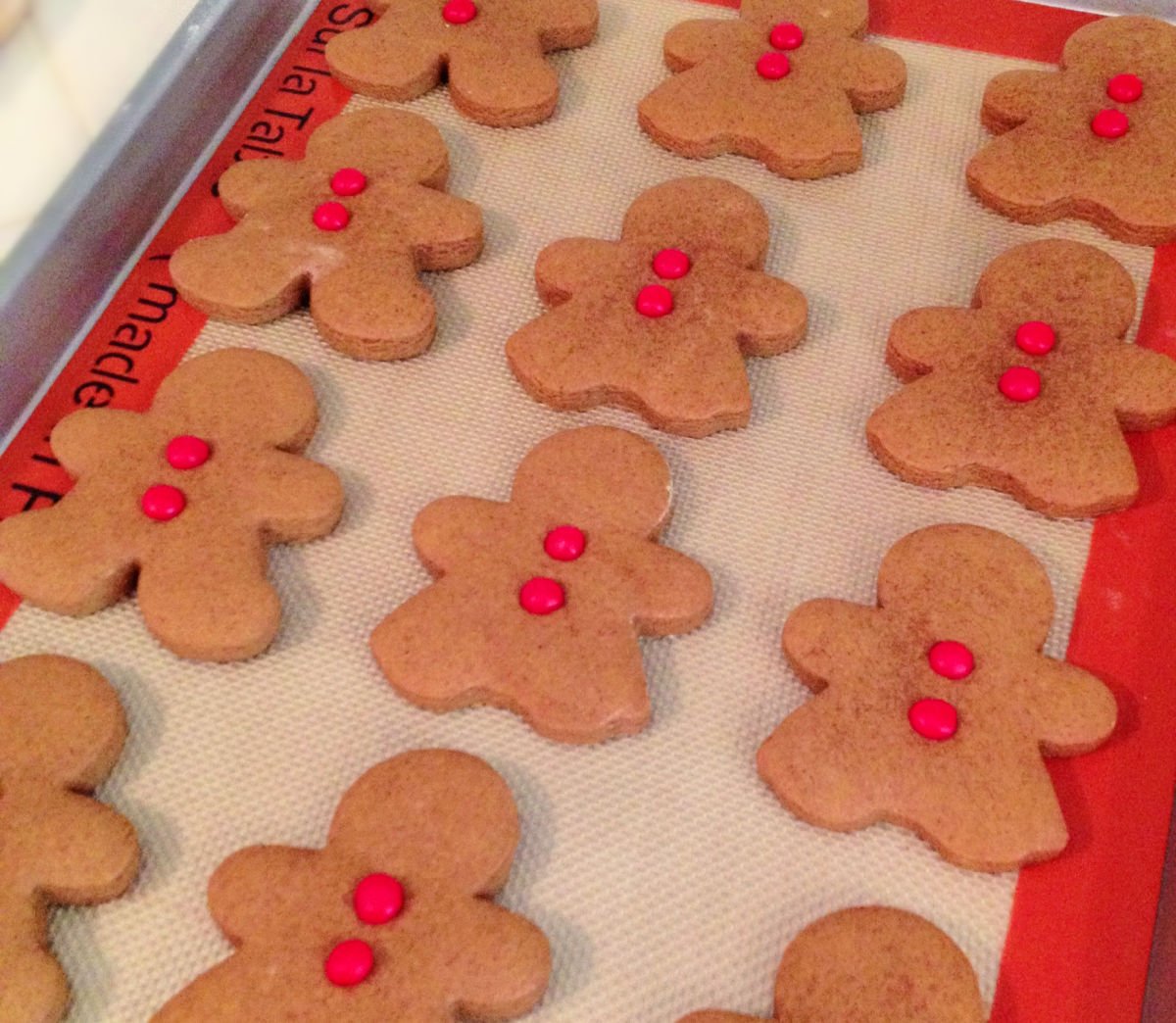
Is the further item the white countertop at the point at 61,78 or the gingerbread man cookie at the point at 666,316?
the white countertop at the point at 61,78

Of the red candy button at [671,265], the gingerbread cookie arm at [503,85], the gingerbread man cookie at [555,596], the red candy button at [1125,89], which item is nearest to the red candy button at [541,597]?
the gingerbread man cookie at [555,596]

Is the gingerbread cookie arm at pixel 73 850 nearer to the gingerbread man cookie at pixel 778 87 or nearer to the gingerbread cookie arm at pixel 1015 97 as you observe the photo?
the gingerbread man cookie at pixel 778 87

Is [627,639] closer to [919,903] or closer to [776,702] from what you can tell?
[776,702]

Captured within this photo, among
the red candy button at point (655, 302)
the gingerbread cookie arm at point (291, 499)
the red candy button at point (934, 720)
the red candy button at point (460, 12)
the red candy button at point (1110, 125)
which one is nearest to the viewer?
the red candy button at point (934, 720)

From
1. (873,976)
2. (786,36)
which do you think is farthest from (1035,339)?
(873,976)

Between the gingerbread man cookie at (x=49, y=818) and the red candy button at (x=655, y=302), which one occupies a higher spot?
the red candy button at (x=655, y=302)

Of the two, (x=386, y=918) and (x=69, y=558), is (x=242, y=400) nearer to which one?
(x=69, y=558)

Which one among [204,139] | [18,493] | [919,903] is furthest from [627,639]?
[204,139]

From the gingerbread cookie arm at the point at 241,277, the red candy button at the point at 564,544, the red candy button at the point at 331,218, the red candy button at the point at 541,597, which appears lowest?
the red candy button at the point at 541,597

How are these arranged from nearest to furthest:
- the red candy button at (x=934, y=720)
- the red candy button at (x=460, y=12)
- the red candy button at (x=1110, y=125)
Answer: the red candy button at (x=934, y=720) → the red candy button at (x=1110, y=125) → the red candy button at (x=460, y=12)
